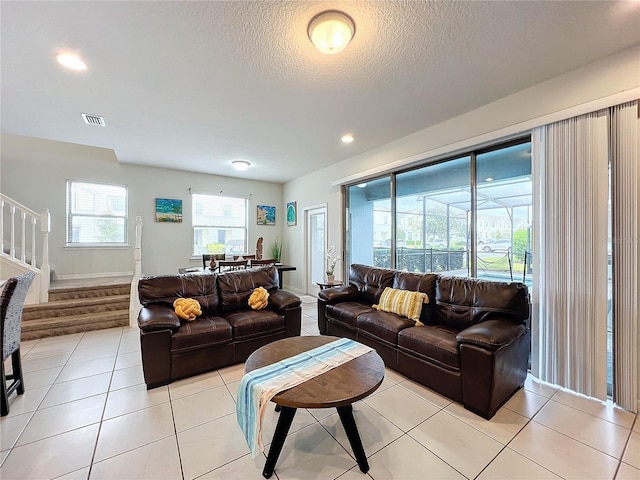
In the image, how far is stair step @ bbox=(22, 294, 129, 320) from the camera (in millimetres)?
3766

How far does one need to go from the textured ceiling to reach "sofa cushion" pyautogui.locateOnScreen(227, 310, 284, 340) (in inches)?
93.8

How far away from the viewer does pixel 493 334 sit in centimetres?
205

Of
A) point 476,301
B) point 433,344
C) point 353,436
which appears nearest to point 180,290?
point 353,436

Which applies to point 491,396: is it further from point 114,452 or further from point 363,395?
point 114,452

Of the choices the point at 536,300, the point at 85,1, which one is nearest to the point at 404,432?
the point at 536,300

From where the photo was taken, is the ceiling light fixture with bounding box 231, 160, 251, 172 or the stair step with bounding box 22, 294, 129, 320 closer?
the stair step with bounding box 22, 294, 129, 320

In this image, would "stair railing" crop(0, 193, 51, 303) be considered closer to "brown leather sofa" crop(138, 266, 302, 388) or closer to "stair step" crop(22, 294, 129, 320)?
"stair step" crop(22, 294, 129, 320)

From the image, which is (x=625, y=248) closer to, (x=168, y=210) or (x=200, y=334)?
(x=200, y=334)

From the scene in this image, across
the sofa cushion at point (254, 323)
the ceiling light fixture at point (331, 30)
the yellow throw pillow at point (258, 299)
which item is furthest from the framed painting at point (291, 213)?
the ceiling light fixture at point (331, 30)

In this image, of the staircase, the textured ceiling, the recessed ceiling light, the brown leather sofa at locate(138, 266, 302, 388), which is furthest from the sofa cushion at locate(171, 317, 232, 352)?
the recessed ceiling light

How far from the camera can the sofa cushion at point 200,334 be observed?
8.18ft

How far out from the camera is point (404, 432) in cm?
186

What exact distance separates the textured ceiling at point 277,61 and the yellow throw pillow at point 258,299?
2183 mm

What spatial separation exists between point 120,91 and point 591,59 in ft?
14.3
